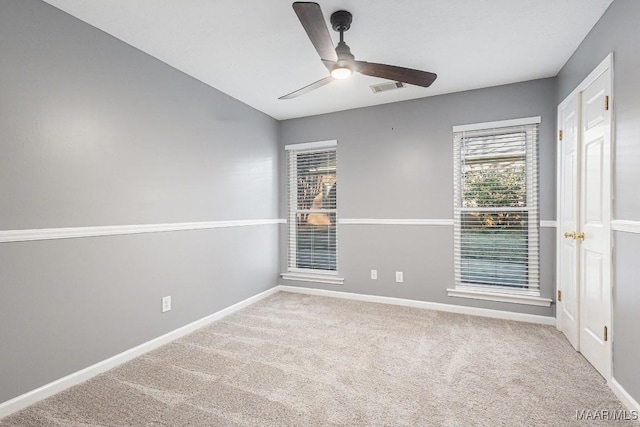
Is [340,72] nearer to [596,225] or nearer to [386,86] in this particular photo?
[386,86]

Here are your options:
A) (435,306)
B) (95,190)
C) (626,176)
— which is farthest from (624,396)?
(95,190)

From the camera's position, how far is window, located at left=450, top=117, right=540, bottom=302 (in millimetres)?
3258

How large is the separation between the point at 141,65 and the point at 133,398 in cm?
247

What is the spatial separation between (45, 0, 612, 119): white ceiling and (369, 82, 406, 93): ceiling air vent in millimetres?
114

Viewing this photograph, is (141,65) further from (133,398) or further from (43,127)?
(133,398)

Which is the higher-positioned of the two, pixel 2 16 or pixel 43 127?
pixel 2 16

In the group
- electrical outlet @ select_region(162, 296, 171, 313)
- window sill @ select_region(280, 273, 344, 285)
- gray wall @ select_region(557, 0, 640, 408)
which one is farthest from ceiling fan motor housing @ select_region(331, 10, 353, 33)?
window sill @ select_region(280, 273, 344, 285)

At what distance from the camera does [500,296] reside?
3.34 meters

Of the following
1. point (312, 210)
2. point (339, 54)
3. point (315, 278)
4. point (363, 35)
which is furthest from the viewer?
point (312, 210)

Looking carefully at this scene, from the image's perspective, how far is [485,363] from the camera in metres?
2.37

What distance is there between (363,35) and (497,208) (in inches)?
89.9

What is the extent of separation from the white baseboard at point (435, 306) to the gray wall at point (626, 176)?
1.27 metres

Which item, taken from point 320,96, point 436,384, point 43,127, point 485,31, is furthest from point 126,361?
point 485,31

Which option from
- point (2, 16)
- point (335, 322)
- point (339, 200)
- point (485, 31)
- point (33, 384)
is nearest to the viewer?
point (2, 16)
